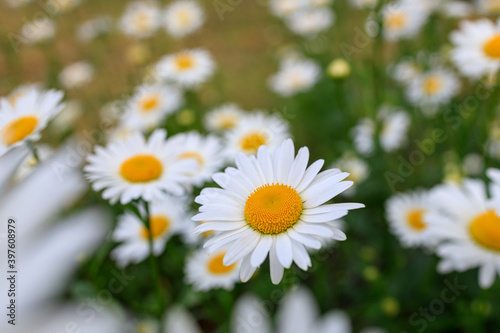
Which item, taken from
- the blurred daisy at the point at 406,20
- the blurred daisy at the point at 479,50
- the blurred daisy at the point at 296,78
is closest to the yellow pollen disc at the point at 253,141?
the blurred daisy at the point at 479,50

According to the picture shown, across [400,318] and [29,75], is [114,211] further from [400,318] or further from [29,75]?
[29,75]

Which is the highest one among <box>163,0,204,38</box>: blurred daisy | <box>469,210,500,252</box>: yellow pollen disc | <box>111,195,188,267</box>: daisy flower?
<box>163,0,204,38</box>: blurred daisy

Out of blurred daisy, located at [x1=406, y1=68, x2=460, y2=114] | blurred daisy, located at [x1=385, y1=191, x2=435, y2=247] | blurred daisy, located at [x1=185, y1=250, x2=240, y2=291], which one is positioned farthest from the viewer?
blurred daisy, located at [x1=406, y1=68, x2=460, y2=114]

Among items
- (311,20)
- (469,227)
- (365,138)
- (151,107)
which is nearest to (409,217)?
(469,227)

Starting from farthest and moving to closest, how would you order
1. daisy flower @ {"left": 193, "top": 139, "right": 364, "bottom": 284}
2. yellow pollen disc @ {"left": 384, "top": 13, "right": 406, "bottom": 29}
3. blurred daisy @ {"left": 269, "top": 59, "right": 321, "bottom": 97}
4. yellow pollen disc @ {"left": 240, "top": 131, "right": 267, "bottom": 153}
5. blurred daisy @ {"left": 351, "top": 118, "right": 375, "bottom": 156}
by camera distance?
1. blurred daisy @ {"left": 269, "top": 59, "right": 321, "bottom": 97}
2. yellow pollen disc @ {"left": 384, "top": 13, "right": 406, "bottom": 29}
3. blurred daisy @ {"left": 351, "top": 118, "right": 375, "bottom": 156}
4. yellow pollen disc @ {"left": 240, "top": 131, "right": 267, "bottom": 153}
5. daisy flower @ {"left": 193, "top": 139, "right": 364, "bottom": 284}

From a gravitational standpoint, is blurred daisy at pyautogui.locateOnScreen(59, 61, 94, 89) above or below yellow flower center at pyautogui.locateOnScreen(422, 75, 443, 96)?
above

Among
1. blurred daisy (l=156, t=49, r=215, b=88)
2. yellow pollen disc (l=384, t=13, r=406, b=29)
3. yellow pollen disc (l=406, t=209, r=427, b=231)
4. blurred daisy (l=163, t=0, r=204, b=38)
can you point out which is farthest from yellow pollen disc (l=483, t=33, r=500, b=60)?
blurred daisy (l=163, t=0, r=204, b=38)

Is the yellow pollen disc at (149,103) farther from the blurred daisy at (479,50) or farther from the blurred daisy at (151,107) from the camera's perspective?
the blurred daisy at (479,50)

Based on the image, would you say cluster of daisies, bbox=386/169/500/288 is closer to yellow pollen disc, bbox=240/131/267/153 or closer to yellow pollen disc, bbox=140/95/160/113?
yellow pollen disc, bbox=240/131/267/153

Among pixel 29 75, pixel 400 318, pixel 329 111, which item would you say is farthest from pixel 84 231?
pixel 29 75
